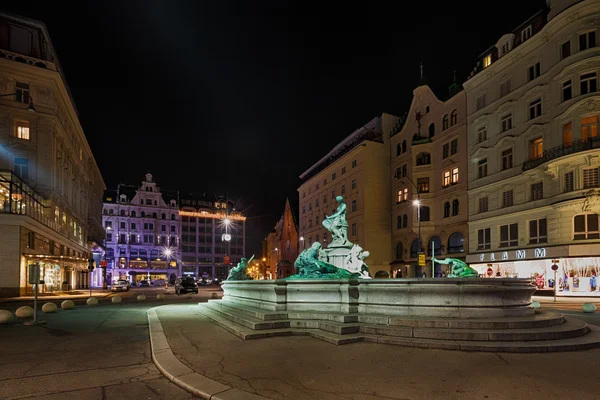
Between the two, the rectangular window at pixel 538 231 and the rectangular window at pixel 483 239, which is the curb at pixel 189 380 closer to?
the rectangular window at pixel 538 231

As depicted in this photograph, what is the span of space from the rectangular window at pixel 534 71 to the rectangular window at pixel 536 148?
4.93 m

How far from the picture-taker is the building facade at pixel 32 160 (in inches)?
1188

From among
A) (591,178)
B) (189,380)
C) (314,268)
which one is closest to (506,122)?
(591,178)

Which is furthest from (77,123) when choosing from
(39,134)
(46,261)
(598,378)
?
(598,378)

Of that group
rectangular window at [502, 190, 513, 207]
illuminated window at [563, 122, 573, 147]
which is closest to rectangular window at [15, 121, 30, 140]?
rectangular window at [502, 190, 513, 207]

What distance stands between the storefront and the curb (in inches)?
934

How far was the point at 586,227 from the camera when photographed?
84.3 feet

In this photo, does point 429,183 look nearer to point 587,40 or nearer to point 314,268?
point 587,40

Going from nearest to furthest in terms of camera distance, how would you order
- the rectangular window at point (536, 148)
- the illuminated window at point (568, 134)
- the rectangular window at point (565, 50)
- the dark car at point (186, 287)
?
the illuminated window at point (568, 134)
the rectangular window at point (565, 50)
the rectangular window at point (536, 148)
the dark car at point (186, 287)

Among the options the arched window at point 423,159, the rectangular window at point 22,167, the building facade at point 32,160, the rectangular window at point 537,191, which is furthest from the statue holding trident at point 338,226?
the rectangular window at point 22,167

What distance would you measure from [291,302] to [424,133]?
3702 centimetres

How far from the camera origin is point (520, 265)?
100 feet

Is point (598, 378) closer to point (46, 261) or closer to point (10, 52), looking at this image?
point (46, 261)

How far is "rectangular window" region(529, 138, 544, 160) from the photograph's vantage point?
97.1 feet
